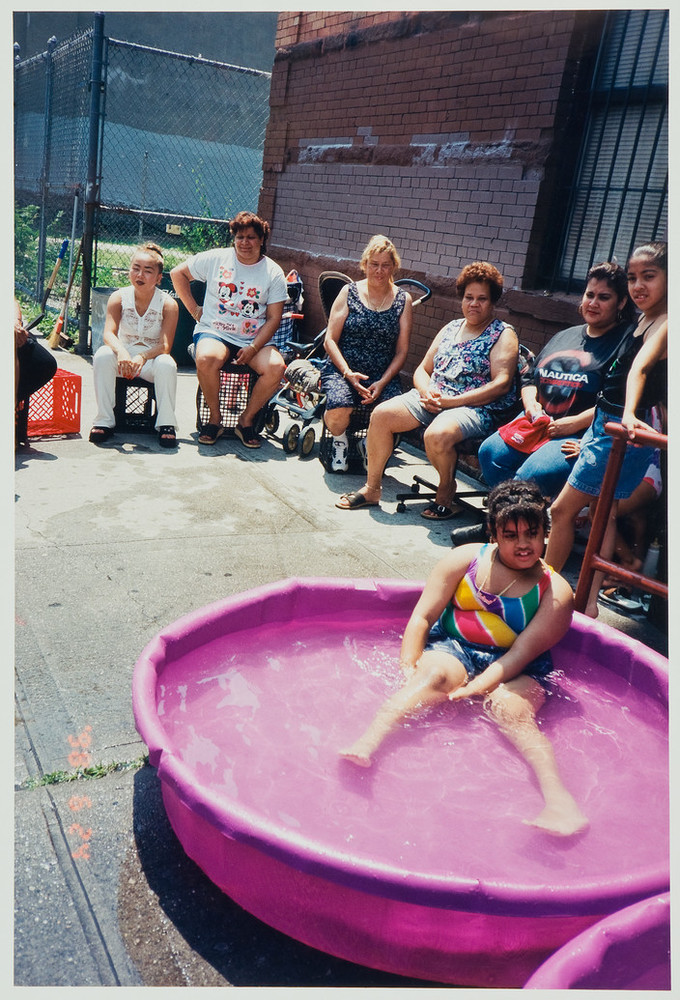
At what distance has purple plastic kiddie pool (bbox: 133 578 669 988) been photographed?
1.82m

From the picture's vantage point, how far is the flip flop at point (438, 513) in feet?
17.1

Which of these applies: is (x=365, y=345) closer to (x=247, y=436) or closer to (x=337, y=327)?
(x=337, y=327)

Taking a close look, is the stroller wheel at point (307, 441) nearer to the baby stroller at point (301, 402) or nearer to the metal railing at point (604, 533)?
the baby stroller at point (301, 402)

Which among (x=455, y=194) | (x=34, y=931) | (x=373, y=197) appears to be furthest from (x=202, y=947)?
(x=373, y=197)

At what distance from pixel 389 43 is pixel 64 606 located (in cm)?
627

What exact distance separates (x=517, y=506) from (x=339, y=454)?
10.5 feet

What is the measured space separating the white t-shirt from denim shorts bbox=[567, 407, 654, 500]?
10.6 ft

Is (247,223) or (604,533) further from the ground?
(247,223)

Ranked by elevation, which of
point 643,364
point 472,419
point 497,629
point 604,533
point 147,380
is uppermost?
point 643,364

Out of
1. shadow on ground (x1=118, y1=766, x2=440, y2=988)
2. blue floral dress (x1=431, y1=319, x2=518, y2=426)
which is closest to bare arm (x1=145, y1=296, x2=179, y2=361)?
blue floral dress (x1=431, y1=319, x2=518, y2=426)

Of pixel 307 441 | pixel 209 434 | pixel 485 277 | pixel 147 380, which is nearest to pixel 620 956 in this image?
pixel 485 277

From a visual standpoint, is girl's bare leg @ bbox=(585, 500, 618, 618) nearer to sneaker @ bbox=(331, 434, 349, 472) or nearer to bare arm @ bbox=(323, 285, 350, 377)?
sneaker @ bbox=(331, 434, 349, 472)

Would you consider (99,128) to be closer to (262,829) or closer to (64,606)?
(64,606)

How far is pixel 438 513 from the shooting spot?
5.23m
